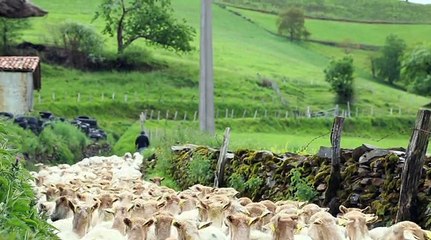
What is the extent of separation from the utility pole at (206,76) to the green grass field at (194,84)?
34.3 ft

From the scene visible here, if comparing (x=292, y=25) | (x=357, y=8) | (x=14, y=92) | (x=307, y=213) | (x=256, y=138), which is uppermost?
(x=307, y=213)

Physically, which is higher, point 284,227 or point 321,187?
point 284,227

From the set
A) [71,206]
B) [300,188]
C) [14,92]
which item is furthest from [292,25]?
[71,206]

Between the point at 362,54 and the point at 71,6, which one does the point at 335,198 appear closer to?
the point at 71,6

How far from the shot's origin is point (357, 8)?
397ft

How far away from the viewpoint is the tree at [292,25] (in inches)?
3740

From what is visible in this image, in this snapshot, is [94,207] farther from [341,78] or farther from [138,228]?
[341,78]

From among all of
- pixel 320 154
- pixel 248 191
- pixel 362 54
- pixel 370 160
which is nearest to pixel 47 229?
pixel 370 160

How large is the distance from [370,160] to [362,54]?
84.2 metres

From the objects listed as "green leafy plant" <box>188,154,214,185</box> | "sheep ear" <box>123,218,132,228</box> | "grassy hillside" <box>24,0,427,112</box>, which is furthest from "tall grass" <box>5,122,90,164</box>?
"grassy hillside" <box>24,0,427,112</box>

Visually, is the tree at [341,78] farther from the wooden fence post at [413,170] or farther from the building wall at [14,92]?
the wooden fence post at [413,170]

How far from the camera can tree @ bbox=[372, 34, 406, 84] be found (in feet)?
275

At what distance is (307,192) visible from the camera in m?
12.2

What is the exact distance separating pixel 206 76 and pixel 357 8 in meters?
96.0
